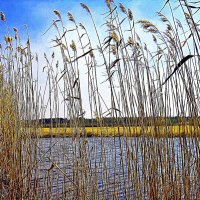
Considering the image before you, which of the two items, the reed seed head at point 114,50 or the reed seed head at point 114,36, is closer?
the reed seed head at point 114,36

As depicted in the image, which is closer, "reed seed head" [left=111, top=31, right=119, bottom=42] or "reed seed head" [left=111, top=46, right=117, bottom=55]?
"reed seed head" [left=111, top=31, right=119, bottom=42]

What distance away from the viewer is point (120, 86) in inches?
85.7

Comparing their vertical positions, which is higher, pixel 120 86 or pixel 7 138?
pixel 120 86

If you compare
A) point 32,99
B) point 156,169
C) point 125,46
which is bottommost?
point 156,169

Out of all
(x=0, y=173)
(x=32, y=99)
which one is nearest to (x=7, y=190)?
(x=0, y=173)

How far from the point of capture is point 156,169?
2023mm

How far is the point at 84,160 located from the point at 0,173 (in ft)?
2.94

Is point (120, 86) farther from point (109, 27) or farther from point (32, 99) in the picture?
Answer: point (32, 99)

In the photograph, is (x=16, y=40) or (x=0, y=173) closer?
(x=0, y=173)

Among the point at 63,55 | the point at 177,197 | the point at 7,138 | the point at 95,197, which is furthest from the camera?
the point at 7,138

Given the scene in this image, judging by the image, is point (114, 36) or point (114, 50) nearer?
point (114, 36)

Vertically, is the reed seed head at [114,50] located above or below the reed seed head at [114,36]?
below

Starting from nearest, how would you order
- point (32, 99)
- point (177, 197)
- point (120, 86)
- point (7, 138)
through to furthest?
point (177, 197) < point (120, 86) < point (32, 99) < point (7, 138)

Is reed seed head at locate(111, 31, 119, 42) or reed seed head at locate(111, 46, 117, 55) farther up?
reed seed head at locate(111, 31, 119, 42)
